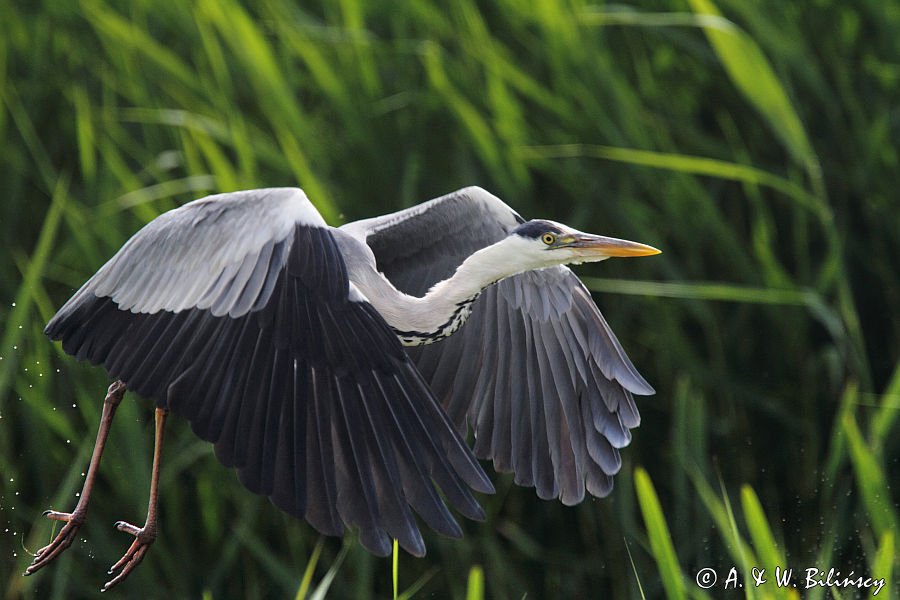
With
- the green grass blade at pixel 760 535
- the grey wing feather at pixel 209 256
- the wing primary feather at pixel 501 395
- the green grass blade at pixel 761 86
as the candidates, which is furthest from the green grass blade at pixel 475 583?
the green grass blade at pixel 761 86

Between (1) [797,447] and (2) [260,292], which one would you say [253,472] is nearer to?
(2) [260,292]

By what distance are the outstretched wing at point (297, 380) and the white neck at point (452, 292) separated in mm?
279

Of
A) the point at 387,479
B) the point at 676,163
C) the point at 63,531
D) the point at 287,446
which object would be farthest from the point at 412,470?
the point at 676,163

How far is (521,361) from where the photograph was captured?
106 inches

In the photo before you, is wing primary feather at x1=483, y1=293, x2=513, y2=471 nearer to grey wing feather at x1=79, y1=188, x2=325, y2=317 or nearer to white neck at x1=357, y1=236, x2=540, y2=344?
white neck at x1=357, y1=236, x2=540, y2=344

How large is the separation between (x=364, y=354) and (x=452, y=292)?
0.34 meters

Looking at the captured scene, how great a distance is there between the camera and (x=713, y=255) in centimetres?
319

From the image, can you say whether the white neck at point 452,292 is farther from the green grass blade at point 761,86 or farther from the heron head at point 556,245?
the green grass blade at point 761,86

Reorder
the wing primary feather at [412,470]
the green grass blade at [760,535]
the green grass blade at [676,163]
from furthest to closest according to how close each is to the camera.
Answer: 1. the green grass blade at [676,163]
2. the green grass blade at [760,535]
3. the wing primary feather at [412,470]

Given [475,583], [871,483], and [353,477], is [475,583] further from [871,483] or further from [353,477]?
[871,483]

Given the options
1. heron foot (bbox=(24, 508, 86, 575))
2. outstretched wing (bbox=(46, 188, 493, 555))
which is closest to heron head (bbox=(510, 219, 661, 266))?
outstretched wing (bbox=(46, 188, 493, 555))

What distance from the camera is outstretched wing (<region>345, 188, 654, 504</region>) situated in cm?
258

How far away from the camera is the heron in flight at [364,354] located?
1910 mm

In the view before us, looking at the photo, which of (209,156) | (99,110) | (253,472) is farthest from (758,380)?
(99,110)
